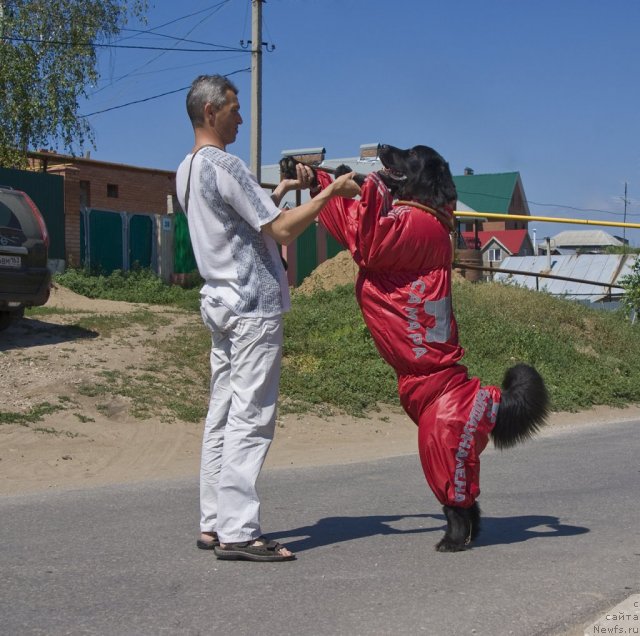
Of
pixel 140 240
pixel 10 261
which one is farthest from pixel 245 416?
pixel 140 240

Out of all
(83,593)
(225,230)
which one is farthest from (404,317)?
(83,593)

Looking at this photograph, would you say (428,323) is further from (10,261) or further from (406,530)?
(10,261)

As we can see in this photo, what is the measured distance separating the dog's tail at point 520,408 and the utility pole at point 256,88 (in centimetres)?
1537

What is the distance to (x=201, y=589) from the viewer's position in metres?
3.88

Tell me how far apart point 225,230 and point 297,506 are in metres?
2.02

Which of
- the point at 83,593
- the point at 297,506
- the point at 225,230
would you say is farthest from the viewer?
the point at 297,506

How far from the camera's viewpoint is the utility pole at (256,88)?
65.9ft

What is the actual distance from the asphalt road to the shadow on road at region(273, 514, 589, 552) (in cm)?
1

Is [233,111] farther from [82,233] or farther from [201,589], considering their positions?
[82,233]

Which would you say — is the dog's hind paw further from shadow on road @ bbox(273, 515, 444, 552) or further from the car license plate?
the car license plate

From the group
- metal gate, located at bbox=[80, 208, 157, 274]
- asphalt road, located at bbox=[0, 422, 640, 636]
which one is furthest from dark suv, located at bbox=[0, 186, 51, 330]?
metal gate, located at bbox=[80, 208, 157, 274]

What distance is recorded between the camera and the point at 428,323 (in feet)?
15.1

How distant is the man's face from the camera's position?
445 centimetres

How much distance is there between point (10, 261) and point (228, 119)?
657cm
